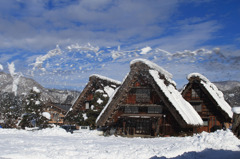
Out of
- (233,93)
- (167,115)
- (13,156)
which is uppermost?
(233,93)

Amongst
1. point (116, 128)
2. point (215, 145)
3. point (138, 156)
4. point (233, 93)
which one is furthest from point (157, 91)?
point (233, 93)

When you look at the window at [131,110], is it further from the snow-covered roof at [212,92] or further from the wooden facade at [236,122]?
the wooden facade at [236,122]

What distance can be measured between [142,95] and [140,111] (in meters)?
1.52

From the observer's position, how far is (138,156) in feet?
37.5

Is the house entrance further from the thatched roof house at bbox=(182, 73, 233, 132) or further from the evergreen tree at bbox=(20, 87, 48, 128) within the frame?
the evergreen tree at bbox=(20, 87, 48, 128)

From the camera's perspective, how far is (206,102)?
3078 cm

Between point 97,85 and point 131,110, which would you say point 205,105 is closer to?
point 131,110

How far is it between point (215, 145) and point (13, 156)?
29.3ft

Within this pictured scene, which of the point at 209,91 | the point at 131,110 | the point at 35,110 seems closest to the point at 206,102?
the point at 209,91

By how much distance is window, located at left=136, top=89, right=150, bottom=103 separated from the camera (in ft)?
85.9

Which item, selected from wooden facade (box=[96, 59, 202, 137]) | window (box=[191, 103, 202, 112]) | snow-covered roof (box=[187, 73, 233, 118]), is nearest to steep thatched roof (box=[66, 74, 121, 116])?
wooden facade (box=[96, 59, 202, 137])

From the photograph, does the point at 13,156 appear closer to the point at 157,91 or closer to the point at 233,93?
the point at 157,91

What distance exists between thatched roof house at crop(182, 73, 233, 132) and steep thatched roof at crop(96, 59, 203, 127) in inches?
175

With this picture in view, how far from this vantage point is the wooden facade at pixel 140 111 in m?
24.9
